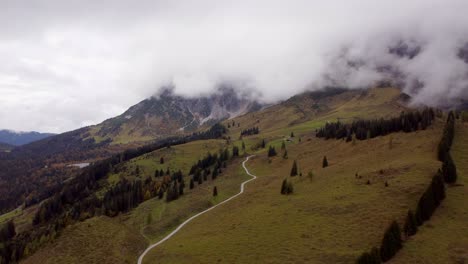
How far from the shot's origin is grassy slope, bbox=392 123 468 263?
5491cm

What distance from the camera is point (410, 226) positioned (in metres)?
64.2

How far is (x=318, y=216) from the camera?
81562 millimetres

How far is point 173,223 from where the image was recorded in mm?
108125

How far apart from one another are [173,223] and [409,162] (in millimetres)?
81915

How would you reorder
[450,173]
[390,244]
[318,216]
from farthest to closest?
[450,173], [318,216], [390,244]

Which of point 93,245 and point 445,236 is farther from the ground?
point 445,236

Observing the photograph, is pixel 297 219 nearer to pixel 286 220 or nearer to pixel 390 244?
pixel 286 220

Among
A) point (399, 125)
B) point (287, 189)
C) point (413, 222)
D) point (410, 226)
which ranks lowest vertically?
point (410, 226)

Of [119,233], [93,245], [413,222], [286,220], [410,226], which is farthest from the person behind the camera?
[119,233]

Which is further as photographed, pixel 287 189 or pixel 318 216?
pixel 287 189

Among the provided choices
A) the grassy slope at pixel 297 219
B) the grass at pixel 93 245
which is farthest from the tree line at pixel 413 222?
the grass at pixel 93 245

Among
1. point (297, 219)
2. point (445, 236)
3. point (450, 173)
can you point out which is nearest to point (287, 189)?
point (297, 219)

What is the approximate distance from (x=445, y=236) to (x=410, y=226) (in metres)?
6.04

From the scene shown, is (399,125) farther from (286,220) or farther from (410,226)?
(410,226)
